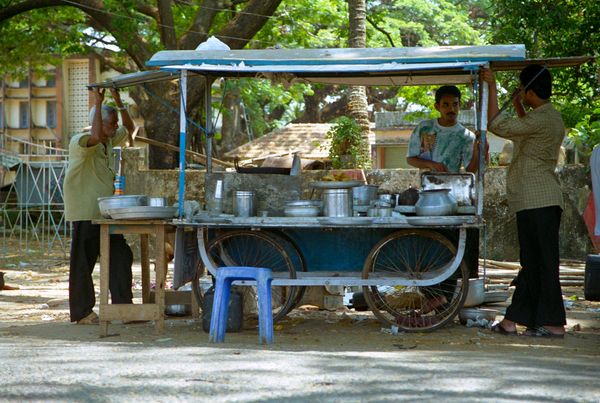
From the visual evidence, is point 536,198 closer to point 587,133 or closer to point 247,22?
point 587,133

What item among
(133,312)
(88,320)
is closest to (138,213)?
(133,312)

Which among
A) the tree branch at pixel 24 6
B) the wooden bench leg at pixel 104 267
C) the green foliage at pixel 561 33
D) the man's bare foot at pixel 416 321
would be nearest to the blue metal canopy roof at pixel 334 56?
the wooden bench leg at pixel 104 267

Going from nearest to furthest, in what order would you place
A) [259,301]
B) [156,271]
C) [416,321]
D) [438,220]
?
[259,301] < [438,220] < [156,271] < [416,321]

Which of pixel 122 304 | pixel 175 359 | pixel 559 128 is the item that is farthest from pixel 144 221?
pixel 559 128

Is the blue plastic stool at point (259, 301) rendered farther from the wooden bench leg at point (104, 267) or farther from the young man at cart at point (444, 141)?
the young man at cart at point (444, 141)

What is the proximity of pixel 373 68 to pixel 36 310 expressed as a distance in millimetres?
4597

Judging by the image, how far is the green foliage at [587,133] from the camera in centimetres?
1224

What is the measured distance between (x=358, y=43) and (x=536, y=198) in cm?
952

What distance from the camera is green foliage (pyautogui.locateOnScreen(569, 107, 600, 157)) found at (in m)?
12.2

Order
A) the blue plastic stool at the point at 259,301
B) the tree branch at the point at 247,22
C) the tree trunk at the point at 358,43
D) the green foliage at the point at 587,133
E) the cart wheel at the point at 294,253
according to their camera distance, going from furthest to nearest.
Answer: the tree trunk at the point at 358,43
the tree branch at the point at 247,22
the green foliage at the point at 587,133
the cart wheel at the point at 294,253
the blue plastic stool at the point at 259,301

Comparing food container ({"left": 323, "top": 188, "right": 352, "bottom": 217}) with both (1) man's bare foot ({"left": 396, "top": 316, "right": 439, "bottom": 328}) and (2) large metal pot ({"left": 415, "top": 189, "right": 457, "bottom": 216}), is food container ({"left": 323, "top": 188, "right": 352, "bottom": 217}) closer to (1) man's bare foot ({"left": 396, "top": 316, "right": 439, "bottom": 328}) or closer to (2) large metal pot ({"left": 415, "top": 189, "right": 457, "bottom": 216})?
(2) large metal pot ({"left": 415, "top": 189, "right": 457, "bottom": 216})

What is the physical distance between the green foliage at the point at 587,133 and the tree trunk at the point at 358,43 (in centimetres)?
377

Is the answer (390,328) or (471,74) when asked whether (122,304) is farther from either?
(471,74)

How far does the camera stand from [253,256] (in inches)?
339
